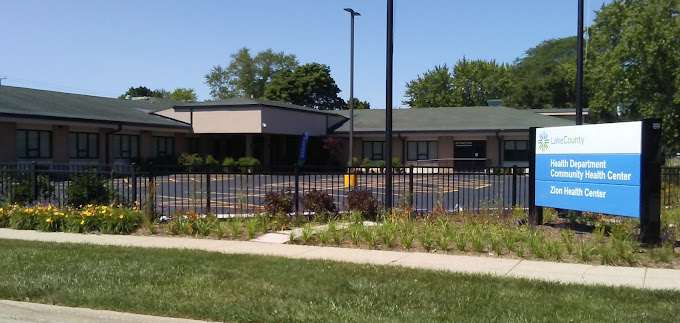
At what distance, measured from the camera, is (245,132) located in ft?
140

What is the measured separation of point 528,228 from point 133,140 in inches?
A: 1345

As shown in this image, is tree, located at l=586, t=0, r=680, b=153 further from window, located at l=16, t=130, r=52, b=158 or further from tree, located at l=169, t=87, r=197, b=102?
tree, located at l=169, t=87, r=197, b=102

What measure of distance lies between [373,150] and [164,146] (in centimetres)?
1458

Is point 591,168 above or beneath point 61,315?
above

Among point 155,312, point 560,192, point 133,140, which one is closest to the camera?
point 155,312

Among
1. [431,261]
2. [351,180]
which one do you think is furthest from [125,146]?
[431,261]

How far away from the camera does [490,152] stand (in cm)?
4484

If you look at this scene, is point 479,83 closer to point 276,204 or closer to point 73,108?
point 73,108

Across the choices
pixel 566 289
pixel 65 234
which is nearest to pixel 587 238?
pixel 566 289

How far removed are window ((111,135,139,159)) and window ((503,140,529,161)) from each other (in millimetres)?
23709

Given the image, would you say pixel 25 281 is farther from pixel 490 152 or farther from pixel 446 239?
pixel 490 152

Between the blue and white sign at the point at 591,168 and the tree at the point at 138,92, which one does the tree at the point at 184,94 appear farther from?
the blue and white sign at the point at 591,168

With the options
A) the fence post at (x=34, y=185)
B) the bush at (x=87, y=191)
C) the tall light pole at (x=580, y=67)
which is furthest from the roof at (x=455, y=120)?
the bush at (x=87, y=191)

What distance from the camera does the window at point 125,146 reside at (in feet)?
134
